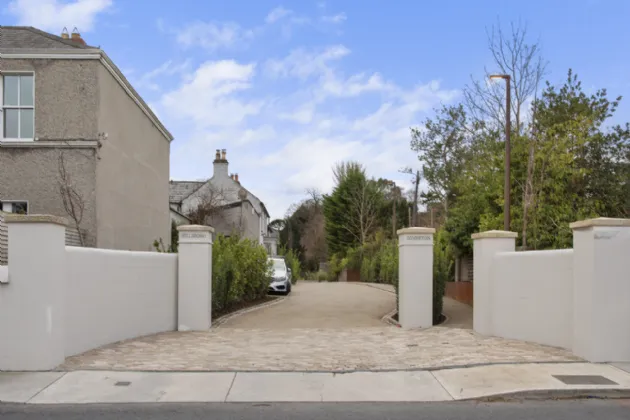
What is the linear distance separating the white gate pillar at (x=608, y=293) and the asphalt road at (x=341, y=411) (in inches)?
70.6

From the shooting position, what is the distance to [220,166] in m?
42.1

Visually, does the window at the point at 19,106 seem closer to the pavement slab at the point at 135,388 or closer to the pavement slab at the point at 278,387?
the pavement slab at the point at 135,388

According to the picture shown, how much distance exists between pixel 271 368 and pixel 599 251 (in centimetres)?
492

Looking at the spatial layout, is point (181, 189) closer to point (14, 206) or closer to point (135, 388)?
point (14, 206)

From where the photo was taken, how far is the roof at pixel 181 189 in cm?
3912

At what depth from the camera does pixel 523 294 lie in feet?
33.3

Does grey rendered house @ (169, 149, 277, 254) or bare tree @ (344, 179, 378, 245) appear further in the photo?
bare tree @ (344, 179, 378, 245)

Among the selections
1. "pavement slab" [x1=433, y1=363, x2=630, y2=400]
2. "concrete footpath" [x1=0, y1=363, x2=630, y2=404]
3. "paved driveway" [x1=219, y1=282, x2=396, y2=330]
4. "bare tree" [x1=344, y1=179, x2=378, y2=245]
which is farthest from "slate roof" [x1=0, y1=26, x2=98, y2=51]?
"bare tree" [x1=344, y1=179, x2=378, y2=245]

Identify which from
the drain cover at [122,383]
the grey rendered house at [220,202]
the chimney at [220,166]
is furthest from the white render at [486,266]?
the chimney at [220,166]

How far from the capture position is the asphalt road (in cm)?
594

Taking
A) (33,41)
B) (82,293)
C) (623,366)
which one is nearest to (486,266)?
(623,366)

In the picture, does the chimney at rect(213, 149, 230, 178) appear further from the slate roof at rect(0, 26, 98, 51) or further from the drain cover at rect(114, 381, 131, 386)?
the drain cover at rect(114, 381, 131, 386)

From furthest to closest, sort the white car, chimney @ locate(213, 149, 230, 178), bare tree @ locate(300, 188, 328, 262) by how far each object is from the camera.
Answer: bare tree @ locate(300, 188, 328, 262), chimney @ locate(213, 149, 230, 178), the white car

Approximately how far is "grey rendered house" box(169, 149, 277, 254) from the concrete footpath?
20495mm
